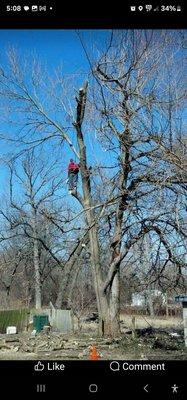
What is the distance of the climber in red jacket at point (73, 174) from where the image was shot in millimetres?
6312

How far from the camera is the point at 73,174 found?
20.8 feet

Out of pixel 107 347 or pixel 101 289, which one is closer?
pixel 107 347

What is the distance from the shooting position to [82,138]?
22.8ft

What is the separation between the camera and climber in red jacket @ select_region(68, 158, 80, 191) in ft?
20.7
